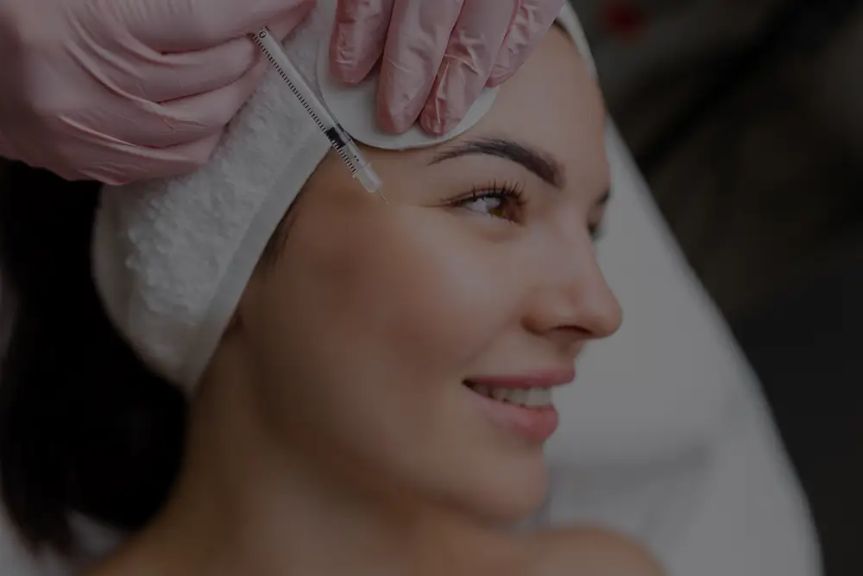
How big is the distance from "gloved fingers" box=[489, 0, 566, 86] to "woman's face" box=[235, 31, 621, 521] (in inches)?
1.2

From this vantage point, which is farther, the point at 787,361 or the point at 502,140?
the point at 787,361

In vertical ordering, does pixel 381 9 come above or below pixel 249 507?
above

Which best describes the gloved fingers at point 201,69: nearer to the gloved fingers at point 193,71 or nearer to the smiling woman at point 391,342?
the gloved fingers at point 193,71

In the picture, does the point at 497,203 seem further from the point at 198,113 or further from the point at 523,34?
the point at 198,113

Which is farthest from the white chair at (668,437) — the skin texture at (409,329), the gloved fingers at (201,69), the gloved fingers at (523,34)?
the gloved fingers at (201,69)

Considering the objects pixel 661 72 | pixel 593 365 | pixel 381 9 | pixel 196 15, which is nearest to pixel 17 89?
pixel 196 15

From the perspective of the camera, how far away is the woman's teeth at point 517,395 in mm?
975

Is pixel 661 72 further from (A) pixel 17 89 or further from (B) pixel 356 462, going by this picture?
(A) pixel 17 89

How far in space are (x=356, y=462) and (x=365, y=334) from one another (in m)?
0.13

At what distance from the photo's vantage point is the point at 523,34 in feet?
3.01

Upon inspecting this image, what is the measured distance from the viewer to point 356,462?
3.24 ft

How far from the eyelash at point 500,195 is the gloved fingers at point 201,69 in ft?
0.67

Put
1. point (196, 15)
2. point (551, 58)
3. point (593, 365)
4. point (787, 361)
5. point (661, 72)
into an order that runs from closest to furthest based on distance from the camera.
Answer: point (196, 15) → point (551, 58) → point (593, 365) → point (787, 361) → point (661, 72)

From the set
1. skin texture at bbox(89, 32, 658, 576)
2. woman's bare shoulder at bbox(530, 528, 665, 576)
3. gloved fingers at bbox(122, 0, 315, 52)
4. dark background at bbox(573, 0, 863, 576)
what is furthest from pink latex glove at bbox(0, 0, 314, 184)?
dark background at bbox(573, 0, 863, 576)
